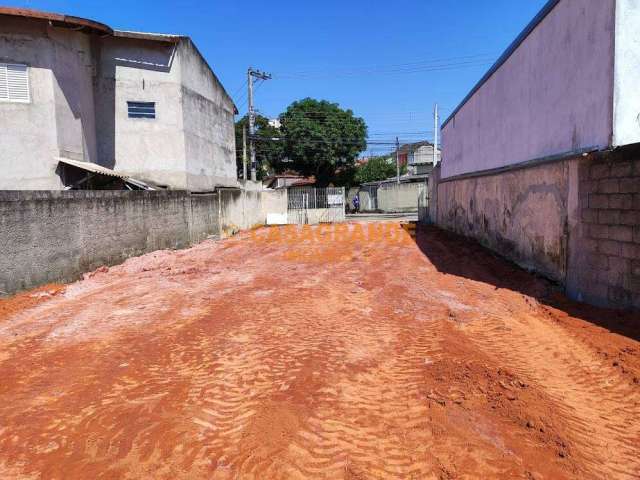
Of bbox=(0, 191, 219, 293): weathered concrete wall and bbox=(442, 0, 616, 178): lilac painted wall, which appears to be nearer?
bbox=(442, 0, 616, 178): lilac painted wall

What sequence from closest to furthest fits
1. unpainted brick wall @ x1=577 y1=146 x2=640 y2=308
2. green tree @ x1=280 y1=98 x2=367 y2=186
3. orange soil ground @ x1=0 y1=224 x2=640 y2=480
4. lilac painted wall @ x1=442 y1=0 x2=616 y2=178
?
1. orange soil ground @ x1=0 y1=224 x2=640 y2=480
2. unpainted brick wall @ x1=577 y1=146 x2=640 y2=308
3. lilac painted wall @ x1=442 y1=0 x2=616 y2=178
4. green tree @ x1=280 y1=98 x2=367 y2=186

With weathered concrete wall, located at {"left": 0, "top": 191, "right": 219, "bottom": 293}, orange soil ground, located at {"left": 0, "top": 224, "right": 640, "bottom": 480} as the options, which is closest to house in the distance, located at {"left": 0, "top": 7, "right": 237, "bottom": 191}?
weathered concrete wall, located at {"left": 0, "top": 191, "right": 219, "bottom": 293}

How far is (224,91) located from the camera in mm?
21000

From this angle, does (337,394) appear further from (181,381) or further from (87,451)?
(87,451)

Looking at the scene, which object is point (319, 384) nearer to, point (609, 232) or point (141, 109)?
point (609, 232)

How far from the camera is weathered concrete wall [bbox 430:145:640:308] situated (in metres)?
5.68

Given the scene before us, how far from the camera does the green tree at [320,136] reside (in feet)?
110

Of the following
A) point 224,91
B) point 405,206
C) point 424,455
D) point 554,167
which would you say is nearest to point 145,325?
point 424,455

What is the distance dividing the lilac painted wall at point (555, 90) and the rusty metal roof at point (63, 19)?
11.5 meters

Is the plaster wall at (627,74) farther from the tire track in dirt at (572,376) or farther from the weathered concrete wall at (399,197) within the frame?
the weathered concrete wall at (399,197)

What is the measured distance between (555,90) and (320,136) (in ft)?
87.1

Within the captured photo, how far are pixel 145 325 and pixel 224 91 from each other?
1706 centimetres

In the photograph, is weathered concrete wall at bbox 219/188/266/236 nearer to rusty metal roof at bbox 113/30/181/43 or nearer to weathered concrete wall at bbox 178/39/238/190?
weathered concrete wall at bbox 178/39/238/190

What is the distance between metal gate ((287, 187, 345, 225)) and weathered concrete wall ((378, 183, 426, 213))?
10.4 metres
